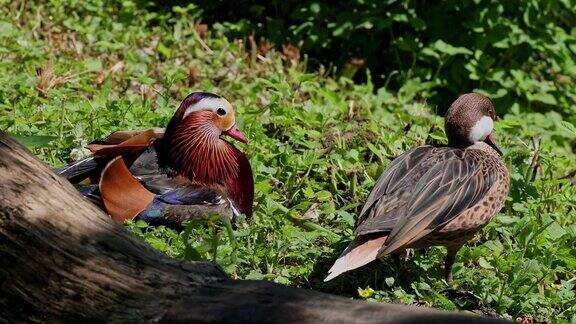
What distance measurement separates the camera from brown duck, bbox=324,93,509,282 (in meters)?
4.81

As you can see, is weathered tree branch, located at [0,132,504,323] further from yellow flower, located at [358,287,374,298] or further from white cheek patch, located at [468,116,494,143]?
white cheek patch, located at [468,116,494,143]

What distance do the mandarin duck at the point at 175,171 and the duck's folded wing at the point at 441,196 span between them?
1.05m

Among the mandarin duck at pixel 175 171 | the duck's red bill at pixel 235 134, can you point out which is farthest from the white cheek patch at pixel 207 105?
the duck's red bill at pixel 235 134

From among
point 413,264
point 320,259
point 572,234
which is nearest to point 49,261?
point 320,259

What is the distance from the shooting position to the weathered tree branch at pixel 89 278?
3.40 metres

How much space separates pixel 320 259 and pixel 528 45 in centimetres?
401

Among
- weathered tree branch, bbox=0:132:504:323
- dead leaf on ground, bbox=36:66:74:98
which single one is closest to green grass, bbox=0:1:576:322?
dead leaf on ground, bbox=36:66:74:98

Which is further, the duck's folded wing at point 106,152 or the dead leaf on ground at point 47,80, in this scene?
the dead leaf on ground at point 47,80

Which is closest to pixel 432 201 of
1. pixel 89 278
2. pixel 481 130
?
pixel 481 130

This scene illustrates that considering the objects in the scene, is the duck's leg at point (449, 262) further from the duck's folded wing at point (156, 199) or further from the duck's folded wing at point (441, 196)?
the duck's folded wing at point (156, 199)

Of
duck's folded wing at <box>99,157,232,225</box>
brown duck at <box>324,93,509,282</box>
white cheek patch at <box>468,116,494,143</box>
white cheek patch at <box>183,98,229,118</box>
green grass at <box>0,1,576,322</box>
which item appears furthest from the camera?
white cheek patch at <box>183,98,229,118</box>

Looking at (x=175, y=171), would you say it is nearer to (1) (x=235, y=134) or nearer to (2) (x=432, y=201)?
(1) (x=235, y=134)

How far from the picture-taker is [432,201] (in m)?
4.98

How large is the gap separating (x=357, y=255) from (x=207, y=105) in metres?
1.48
